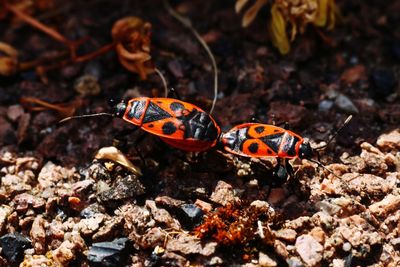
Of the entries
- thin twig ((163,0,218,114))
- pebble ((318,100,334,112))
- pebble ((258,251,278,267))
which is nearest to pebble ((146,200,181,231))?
pebble ((258,251,278,267))

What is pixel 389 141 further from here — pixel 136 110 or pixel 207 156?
pixel 136 110

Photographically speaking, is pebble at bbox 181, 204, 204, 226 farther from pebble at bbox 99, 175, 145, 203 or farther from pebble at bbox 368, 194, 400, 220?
pebble at bbox 368, 194, 400, 220

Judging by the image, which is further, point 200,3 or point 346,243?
point 200,3

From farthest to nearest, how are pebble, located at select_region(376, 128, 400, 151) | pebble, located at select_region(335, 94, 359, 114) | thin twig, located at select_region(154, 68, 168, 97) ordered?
thin twig, located at select_region(154, 68, 168, 97) < pebble, located at select_region(335, 94, 359, 114) < pebble, located at select_region(376, 128, 400, 151)

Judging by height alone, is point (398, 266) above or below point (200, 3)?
below

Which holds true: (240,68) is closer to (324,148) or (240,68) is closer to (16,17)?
(324,148)

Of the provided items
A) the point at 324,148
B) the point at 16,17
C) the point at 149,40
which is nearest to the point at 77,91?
the point at 149,40
